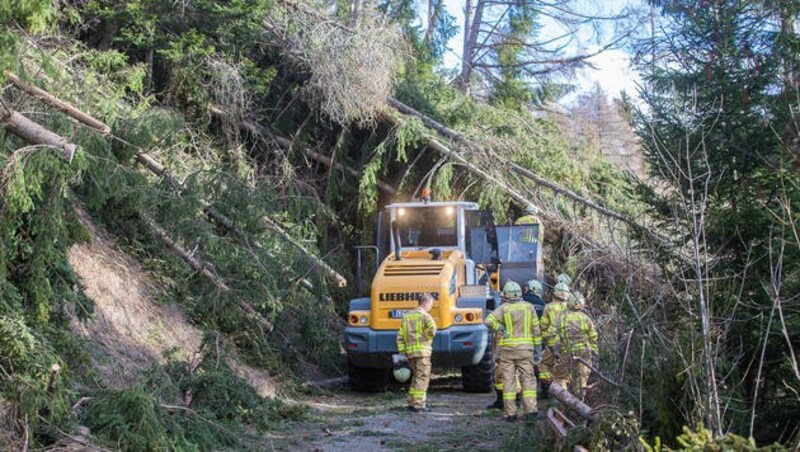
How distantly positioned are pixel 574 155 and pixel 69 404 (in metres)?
13.0

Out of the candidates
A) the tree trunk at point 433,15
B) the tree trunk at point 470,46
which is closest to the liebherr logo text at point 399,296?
the tree trunk at point 433,15

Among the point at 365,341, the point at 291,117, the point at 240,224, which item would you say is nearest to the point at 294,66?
the point at 291,117

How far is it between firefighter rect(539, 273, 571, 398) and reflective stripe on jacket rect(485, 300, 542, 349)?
0.88ft

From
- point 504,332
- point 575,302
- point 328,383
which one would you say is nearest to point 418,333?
point 504,332

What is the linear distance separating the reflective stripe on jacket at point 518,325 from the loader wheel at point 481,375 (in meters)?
1.97

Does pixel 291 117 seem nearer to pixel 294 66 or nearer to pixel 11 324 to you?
pixel 294 66

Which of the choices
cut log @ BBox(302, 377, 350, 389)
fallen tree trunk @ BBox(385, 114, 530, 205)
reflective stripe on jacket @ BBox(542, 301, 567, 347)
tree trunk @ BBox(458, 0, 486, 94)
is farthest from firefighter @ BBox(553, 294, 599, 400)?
tree trunk @ BBox(458, 0, 486, 94)

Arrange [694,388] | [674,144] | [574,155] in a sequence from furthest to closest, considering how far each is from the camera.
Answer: [574,155] → [674,144] → [694,388]

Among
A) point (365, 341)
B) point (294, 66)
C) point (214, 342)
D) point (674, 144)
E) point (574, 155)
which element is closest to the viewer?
point (674, 144)

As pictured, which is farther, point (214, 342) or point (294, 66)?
point (294, 66)

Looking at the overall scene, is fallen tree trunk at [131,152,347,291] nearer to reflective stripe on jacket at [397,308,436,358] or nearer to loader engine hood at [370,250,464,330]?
loader engine hood at [370,250,464,330]

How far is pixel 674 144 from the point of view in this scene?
7996 mm

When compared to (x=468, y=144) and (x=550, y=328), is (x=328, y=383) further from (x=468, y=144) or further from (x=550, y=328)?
(x=468, y=144)

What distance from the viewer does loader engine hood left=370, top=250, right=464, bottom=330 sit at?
37.8 ft
